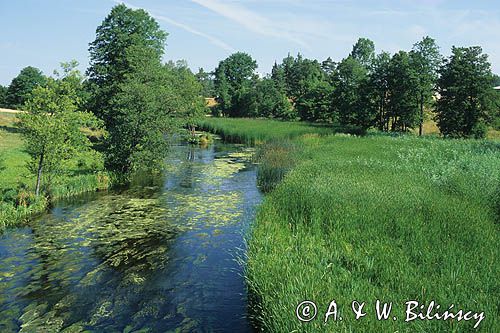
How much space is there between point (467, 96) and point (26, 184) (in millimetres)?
46862

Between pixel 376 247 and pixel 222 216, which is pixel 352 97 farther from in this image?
pixel 376 247

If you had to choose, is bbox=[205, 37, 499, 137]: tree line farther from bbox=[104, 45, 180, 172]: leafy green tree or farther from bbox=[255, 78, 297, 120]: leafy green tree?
bbox=[104, 45, 180, 172]: leafy green tree

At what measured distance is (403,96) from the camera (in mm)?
52438

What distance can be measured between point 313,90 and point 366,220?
66.4 metres

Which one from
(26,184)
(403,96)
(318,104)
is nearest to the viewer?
(26,184)

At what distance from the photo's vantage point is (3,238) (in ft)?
47.5

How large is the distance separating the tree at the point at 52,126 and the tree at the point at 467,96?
4237 centimetres

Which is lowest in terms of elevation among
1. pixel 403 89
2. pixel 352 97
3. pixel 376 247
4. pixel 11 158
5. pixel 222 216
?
pixel 222 216

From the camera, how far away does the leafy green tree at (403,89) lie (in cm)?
5172

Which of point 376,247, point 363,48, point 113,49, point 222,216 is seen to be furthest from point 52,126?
point 363,48

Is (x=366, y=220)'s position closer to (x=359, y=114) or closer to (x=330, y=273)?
(x=330, y=273)

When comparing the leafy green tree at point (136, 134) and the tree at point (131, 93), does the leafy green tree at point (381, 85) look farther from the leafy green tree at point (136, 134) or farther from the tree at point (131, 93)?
the leafy green tree at point (136, 134)

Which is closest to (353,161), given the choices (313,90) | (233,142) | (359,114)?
(233,142)

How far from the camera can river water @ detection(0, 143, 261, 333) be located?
30.5ft
